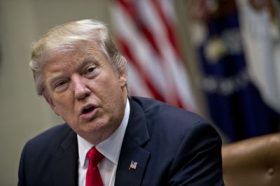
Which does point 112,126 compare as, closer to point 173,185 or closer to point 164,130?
point 164,130

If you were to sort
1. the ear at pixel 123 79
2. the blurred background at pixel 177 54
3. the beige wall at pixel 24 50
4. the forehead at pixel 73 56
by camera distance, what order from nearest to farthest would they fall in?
the forehead at pixel 73 56 < the ear at pixel 123 79 < the blurred background at pixel 177 54 < the beige wall at pixel 24 50

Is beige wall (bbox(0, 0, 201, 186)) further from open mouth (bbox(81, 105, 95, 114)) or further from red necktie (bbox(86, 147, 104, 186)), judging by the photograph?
open mouth (bbox(81, 105, 95, 114))

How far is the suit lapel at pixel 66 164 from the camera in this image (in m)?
2.14

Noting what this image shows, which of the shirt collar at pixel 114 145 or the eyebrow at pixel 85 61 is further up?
the eyebrow at pixel 85 61

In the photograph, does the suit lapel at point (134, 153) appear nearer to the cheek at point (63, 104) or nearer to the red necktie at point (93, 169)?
the red necktie at point (93, 169)

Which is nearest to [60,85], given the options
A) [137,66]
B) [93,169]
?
[93,169]

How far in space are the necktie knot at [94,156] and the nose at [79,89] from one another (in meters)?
0.25

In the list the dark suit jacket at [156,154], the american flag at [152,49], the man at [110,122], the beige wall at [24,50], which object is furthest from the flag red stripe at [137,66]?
the man at [110,122]

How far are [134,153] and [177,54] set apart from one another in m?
2.12

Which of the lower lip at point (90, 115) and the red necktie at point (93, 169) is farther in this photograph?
the red necktie at point (93, 169)

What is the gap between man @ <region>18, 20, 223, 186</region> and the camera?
1.90m

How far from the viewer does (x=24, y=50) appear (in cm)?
448

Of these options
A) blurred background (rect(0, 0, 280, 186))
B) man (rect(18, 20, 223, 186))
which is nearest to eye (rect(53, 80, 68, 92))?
man (rect(18, 20, 223, 186))

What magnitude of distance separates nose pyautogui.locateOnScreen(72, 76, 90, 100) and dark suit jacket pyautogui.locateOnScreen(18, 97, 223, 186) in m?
0.26
